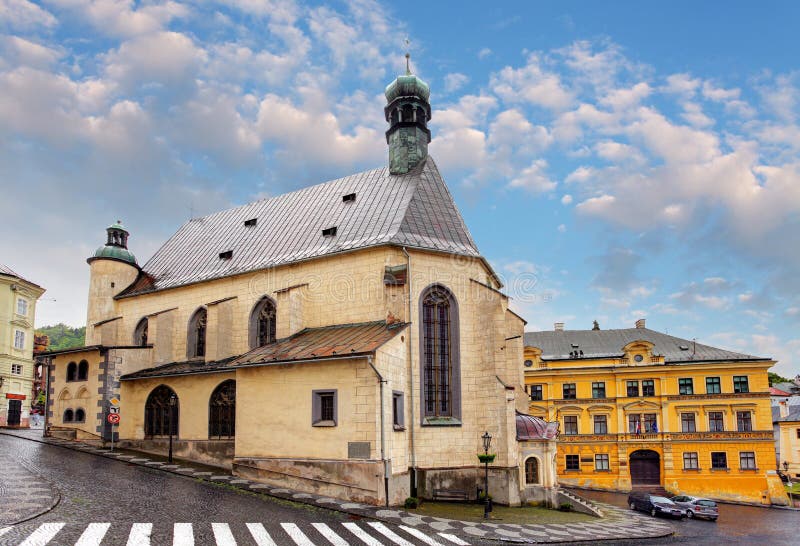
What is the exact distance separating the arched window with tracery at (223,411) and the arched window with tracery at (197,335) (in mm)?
5294

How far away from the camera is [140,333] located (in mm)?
35062

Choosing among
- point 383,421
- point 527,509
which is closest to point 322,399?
point 383,421

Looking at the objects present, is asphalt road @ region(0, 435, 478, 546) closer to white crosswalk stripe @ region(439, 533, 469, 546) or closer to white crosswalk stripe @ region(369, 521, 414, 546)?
white crosswalk stripe @ region(369, 521, 414, 546)

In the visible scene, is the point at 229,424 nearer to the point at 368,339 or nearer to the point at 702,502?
the point at 368,339

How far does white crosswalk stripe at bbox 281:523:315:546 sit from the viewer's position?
48.6ft

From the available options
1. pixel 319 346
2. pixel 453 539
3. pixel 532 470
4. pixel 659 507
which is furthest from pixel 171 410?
pixel 659 507

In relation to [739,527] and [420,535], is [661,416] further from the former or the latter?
[420,535]

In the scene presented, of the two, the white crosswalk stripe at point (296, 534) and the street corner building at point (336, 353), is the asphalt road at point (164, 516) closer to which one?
the white crosswalk stripe at point (296, 534)

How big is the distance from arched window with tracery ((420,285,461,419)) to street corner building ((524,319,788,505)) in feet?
75.2

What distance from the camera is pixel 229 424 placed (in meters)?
26.4

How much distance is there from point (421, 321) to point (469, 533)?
32.8 feet

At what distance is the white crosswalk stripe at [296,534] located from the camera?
14827 millimetres

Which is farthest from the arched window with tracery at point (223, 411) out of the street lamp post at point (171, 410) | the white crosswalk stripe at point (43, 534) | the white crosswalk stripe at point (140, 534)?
the white crosswalk stripe at point (43, 534)

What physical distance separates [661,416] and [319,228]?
96.7 feet
